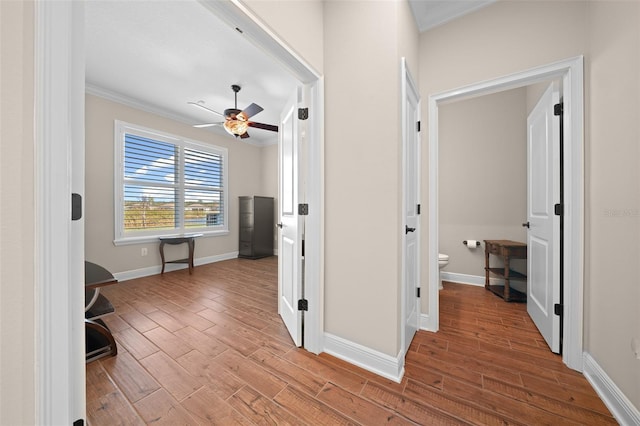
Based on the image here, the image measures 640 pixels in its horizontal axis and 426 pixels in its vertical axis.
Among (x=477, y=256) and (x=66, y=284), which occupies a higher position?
(x=66, y=284)

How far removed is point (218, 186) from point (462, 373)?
493 cm

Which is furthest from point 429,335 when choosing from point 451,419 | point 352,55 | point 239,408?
point 352,55

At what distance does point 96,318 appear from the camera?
1.72m

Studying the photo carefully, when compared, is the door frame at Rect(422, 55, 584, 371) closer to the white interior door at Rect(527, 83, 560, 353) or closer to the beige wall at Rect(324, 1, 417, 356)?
the white interior door at Rect(527, 83, 560, 353)

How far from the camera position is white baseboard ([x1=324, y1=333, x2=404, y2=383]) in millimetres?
1462

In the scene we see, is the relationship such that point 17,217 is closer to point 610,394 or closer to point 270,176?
point 610,394

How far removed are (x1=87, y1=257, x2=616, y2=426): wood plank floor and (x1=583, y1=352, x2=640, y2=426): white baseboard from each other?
0.04m

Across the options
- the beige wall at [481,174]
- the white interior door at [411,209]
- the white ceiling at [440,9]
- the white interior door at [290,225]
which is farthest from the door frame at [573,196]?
the white interior door at [290,225]

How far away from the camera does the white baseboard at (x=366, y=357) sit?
4.80 feet

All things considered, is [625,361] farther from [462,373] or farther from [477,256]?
[477,256]

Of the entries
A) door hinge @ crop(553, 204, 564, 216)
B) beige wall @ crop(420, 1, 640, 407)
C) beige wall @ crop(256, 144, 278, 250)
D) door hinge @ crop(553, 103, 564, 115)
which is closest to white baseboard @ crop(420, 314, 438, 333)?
beige wall @ crop(420, 1, 640, 407)

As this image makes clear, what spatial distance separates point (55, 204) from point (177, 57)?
271 centimetres

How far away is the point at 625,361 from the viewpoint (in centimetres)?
120

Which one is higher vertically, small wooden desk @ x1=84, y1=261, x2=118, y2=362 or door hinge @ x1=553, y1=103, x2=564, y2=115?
door hinge @ x1=553, y1=103, x2=564, y2=115
